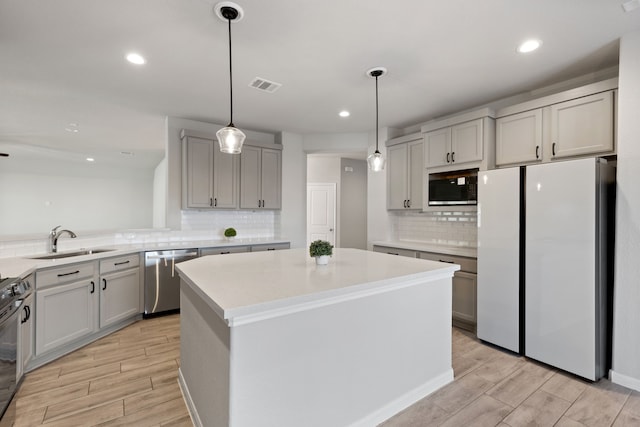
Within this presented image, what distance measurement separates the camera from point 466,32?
2191 millimetres

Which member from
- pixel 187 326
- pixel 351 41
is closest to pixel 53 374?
pixel 187 326

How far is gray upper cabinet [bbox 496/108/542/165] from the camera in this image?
2969mm

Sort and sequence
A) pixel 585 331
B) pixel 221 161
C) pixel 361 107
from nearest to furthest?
pixel 585 331
pixel 361 107
pixel 221 161

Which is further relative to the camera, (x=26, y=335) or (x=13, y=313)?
(x=26, y=335)

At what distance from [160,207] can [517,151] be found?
8.31 meters

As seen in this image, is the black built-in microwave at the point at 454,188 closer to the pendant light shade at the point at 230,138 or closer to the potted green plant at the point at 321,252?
the potted green plant at the point at 321,252

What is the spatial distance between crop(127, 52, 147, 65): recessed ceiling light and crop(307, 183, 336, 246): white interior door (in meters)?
4.61

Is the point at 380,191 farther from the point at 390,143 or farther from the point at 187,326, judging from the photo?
the point at 187,326

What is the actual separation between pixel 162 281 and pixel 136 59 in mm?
2426

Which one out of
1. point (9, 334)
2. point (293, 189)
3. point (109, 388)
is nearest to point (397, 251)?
point (293, 189)

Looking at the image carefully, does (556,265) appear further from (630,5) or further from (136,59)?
(136,59)

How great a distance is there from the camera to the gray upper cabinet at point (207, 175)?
4.12 metres

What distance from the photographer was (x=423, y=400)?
6.70 feet

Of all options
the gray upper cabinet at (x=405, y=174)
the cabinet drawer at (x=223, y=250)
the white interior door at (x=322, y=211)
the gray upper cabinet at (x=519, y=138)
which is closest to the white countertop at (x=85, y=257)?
the cabinet drawer at (x=223, y=250)
